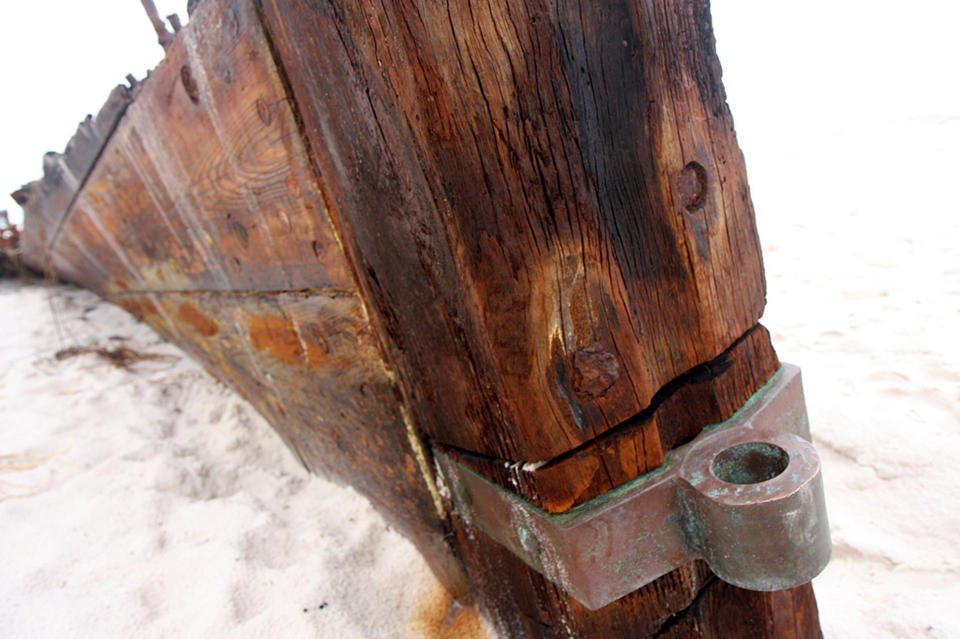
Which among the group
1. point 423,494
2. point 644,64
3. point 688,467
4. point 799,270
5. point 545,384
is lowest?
point 799,270

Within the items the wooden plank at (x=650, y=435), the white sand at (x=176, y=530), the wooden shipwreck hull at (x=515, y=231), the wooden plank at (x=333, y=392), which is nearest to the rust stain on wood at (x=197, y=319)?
the wooden plank at (x=333, y=392)

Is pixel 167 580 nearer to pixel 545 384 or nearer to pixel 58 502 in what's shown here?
pixel 58 502

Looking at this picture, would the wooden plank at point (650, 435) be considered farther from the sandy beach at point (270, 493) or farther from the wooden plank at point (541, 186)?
the sandy beach at point (270, 493)

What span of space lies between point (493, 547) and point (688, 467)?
58cm

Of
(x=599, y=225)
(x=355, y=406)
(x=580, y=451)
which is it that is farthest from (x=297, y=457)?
(x=599, y=225)

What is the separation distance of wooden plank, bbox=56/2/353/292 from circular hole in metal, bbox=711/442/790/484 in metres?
0.89

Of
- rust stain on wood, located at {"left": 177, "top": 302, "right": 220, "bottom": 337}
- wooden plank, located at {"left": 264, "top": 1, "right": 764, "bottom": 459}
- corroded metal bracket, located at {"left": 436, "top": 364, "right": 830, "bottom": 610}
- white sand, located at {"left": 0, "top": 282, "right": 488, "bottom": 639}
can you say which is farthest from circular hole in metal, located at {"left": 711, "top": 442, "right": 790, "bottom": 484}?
rust stain on wood, located at {"left": 177, "top": 302, "right": 220, "bottom": 337}

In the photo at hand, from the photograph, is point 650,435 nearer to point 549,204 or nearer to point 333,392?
point 549,204

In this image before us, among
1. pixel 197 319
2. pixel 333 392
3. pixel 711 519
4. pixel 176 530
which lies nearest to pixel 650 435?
pixel 711 519

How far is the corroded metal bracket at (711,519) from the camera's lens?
34.2 inches

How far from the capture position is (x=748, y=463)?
1.01 metres

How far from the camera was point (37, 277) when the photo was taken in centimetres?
537

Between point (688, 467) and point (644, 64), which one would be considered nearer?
point (644, 64)

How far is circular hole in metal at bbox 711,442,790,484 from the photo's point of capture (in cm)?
98
